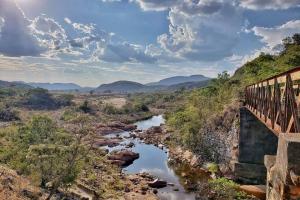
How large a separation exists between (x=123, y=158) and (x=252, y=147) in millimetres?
21186

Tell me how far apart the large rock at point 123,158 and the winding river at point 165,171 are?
742mm

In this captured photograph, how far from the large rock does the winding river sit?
29.2 inches

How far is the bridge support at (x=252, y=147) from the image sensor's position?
2998 cm

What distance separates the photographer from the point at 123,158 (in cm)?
4719

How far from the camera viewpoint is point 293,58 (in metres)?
55.6

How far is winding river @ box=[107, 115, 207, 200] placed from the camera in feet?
107

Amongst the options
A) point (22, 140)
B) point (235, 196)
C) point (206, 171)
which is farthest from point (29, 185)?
point (206, 171)

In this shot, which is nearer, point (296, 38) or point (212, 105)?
point (212, 105)

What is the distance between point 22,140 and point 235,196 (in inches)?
790

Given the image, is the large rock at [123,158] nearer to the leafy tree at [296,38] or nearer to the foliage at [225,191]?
the foliage at [225,191]

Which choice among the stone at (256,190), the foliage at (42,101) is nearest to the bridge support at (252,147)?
the stone at (256,190)

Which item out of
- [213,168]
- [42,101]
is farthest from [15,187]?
[42,101]

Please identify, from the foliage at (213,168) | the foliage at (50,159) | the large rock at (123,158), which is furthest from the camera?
the large rock at (123,158)

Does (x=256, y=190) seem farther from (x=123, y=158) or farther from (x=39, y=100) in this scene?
(x=39, y=100)
